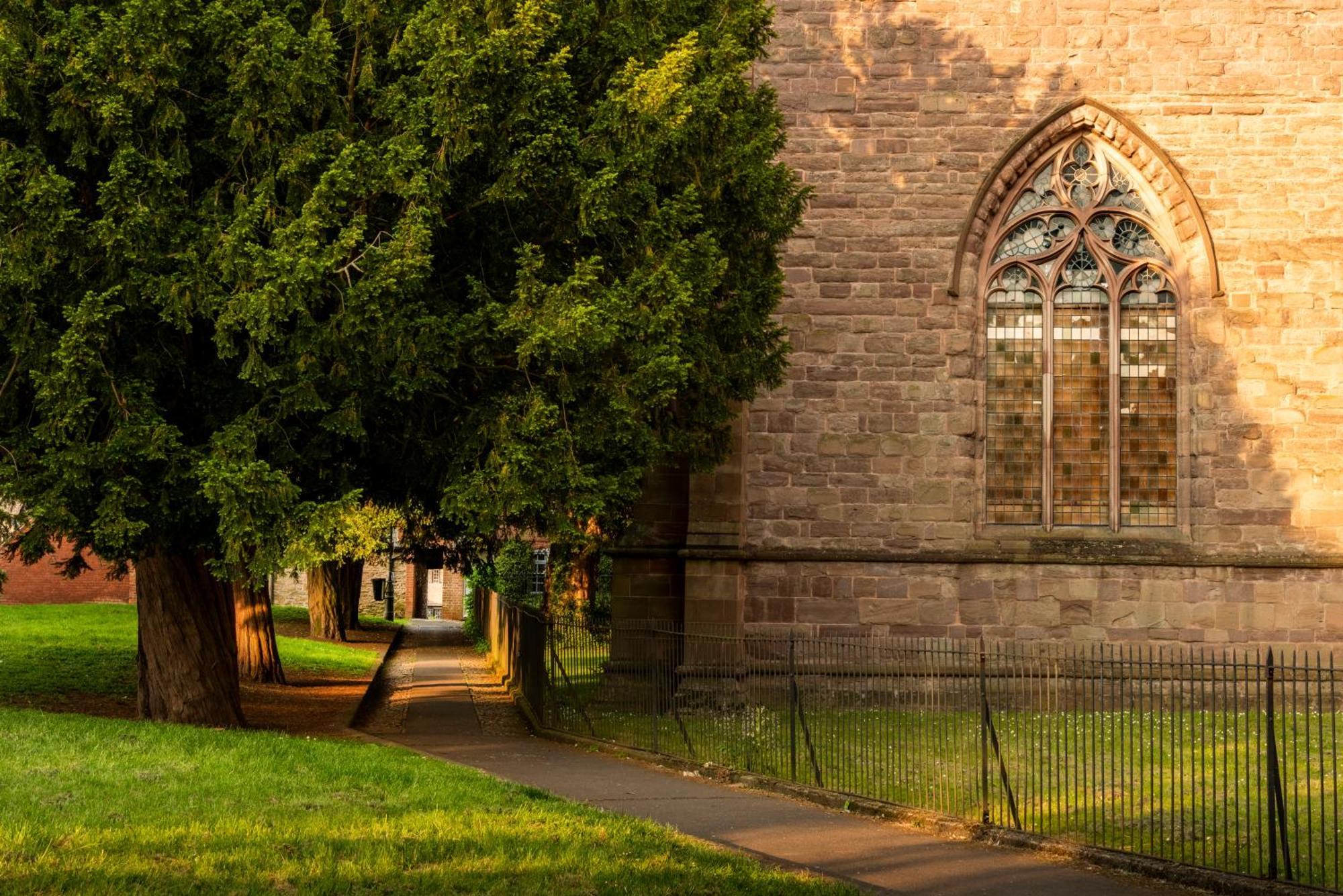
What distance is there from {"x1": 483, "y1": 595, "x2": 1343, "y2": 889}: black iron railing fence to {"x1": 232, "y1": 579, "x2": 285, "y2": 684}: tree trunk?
4266 mm

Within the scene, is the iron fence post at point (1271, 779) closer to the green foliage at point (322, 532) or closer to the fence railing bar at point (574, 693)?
the green foliage at point (322, 532)

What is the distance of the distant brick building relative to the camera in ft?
59.6

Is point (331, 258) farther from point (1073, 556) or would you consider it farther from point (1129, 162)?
point (1129, 162)

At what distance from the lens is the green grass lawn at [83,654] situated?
1850 centimetres

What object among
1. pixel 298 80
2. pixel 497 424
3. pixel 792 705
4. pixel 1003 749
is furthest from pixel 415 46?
pixel 1003 749

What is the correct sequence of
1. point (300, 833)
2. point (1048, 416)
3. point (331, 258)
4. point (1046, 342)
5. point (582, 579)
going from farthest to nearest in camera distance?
point (582, 579)
point (1046, 342)
point (1048, 416)
point (331, 258)
point (300, 833)

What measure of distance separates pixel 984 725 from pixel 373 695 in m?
13.1

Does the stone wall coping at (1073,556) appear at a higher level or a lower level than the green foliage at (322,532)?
lower

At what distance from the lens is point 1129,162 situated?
19.0 metres

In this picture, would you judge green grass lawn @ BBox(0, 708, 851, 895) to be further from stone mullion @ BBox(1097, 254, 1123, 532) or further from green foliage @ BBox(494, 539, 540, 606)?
green foliage @ BBox(494, 539, 540, 606)

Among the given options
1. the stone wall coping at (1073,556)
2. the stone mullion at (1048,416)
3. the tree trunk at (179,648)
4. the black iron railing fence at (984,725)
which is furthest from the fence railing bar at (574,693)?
the stone mullion at (1048,416)

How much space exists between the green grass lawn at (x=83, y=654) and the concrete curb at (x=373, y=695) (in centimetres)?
28

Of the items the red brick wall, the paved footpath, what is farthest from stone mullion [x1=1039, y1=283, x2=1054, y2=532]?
the red brick wall

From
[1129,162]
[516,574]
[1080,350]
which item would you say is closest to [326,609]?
[516,574]
